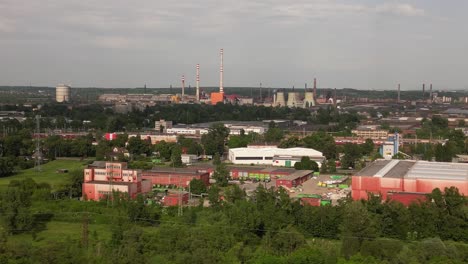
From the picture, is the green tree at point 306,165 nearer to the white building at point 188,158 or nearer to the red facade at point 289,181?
the red facade at point 289,181

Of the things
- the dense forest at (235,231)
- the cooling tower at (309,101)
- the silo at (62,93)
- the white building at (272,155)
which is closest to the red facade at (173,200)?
the dense forest at (235,231)

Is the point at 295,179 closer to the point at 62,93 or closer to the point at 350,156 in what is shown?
the point at 350,156

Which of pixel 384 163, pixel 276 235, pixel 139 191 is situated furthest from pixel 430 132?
pixel 276 235

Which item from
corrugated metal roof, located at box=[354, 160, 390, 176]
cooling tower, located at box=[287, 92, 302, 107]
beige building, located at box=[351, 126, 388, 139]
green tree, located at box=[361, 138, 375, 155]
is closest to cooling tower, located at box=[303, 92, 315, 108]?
cooling tower, located at box=[287, 92, 302, 107]

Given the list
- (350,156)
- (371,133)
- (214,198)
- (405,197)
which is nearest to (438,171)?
(405,197)

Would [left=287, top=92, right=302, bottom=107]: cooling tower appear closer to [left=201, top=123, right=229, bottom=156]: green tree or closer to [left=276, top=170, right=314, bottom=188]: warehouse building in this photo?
[left=201, top=123, right=229, bottom=156]: green tree

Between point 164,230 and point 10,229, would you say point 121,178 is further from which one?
point 164,230
